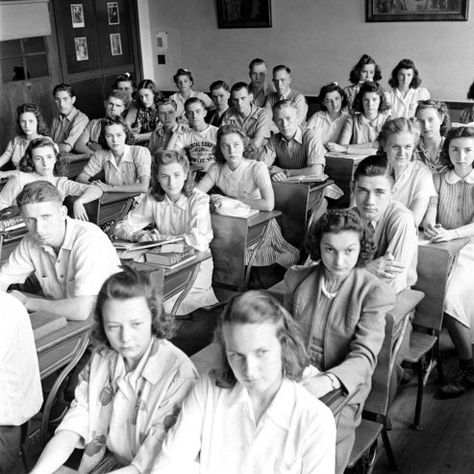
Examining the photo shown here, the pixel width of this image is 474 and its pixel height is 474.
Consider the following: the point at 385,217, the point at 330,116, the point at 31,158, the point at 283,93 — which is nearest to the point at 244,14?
the point at 283,93

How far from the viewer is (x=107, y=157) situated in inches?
203

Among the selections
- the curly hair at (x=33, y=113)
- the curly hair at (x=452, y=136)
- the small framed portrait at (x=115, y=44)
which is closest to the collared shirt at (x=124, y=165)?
the curly hair at (x=33, y=113)

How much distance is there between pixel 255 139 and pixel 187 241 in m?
2.94

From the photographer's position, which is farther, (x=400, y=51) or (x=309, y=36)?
(x=309, y=36)

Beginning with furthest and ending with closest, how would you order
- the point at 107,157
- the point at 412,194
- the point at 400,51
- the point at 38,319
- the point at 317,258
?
1. the point at 400,51
2. the point at 107,157
3. the point at 412,194
4. the point at 38,319
5. the point at 317,258

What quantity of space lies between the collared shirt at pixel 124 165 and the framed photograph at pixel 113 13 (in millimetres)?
4617

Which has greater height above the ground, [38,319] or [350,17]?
[350,17]

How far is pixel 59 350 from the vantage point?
2.59m

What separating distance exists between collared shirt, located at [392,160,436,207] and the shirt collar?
10 cm

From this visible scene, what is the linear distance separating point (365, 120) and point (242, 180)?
201 centimetres

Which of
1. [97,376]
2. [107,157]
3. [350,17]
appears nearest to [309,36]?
[350,17]

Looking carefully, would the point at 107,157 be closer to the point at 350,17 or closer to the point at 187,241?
the point at 187,241

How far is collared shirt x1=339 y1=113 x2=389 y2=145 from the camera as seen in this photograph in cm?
606

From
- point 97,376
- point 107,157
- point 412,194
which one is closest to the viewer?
point 97,376
